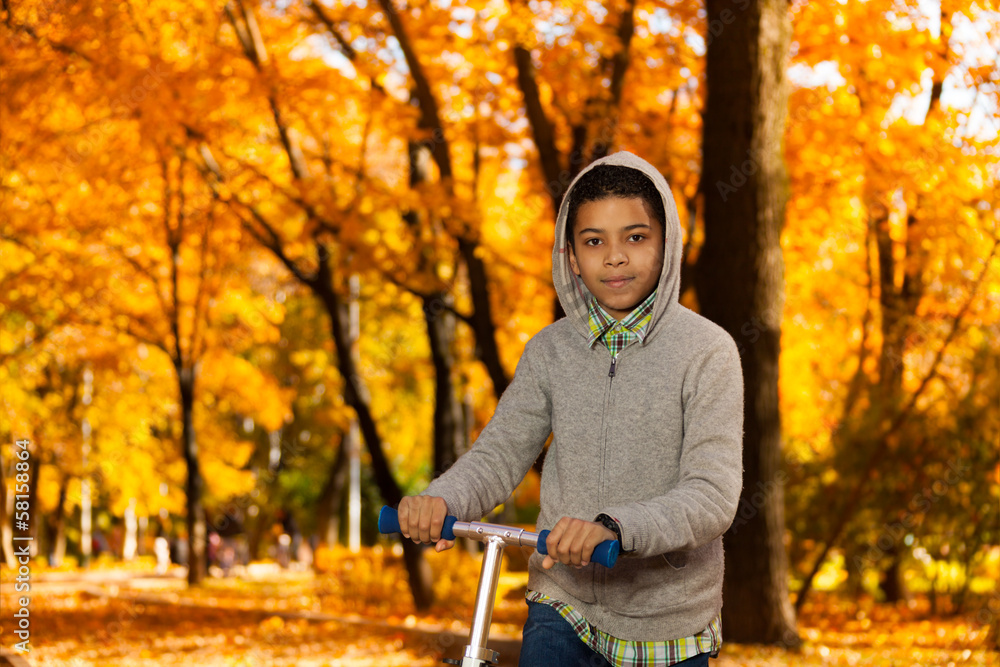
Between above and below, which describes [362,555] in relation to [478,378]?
below

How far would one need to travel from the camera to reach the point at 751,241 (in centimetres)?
770

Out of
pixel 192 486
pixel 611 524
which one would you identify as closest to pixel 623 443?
pixel 611 524

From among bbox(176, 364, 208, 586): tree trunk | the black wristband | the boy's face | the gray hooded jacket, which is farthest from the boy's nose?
bbox(176, 364, 208, 586): tree trunk

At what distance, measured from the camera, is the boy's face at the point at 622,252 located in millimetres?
2467

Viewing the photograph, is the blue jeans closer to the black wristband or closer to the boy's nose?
the black wristband

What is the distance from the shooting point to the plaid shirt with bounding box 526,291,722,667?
233 cm

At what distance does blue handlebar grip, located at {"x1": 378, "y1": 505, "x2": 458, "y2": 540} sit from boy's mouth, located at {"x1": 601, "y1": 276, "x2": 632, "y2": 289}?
65 centimetres

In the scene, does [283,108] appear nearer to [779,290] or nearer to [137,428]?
[779,290]

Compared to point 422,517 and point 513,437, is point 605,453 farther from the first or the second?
point 422,517

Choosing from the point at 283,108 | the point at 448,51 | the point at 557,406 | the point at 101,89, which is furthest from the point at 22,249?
the point at 557,406

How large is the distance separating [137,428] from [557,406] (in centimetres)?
2783

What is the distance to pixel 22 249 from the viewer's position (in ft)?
50.6

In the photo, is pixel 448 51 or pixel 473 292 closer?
pixel 473 292

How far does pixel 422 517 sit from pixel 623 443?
485 millimetres
